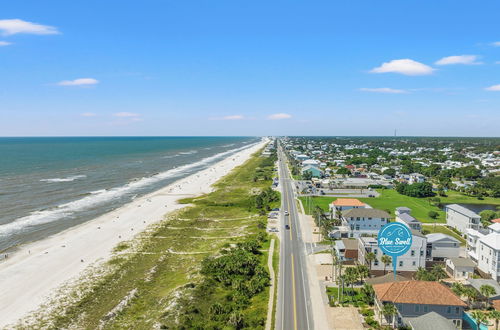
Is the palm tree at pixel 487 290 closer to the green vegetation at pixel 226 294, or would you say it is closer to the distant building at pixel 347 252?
the distant building at pixel 347 252

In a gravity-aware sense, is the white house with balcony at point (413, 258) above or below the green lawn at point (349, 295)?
above

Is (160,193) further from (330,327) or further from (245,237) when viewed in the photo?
(330,327)

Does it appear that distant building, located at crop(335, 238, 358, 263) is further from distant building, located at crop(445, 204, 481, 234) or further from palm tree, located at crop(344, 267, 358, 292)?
distant building, located at crop(445, 204, 481, 234)

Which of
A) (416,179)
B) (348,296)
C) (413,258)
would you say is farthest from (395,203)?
(348,296)

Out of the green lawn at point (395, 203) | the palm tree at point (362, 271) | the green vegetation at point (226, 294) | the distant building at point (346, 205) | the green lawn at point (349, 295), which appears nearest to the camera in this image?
the green vegetation at point (226, 294)

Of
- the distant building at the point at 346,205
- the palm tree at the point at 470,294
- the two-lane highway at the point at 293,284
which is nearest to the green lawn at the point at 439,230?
the distant building at the point at 346,205

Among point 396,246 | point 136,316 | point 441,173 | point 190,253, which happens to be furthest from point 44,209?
point 441,173

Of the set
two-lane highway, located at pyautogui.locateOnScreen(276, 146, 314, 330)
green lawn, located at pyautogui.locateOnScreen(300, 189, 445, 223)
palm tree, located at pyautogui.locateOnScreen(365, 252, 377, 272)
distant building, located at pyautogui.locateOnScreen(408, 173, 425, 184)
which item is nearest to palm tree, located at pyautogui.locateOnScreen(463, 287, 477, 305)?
palm tree, located at pyautogui.locateOnScreen(365, 252, 377, 272)
